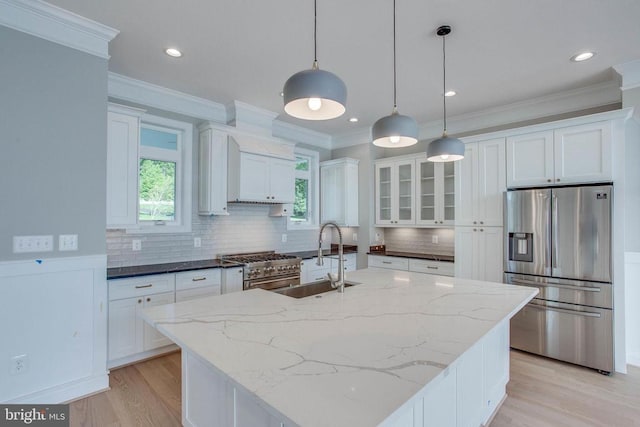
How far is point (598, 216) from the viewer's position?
2.92 metres

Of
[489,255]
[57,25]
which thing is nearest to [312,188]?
[489,255]

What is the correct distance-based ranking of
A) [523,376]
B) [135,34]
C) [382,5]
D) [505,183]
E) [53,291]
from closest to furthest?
[382,5] < [53,291] < [135,34] < [523,376] < [505,183]

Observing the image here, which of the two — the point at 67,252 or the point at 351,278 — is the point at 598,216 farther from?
the point at 67,252

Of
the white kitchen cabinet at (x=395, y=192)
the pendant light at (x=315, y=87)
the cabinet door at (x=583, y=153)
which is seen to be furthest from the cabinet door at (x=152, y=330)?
the cabinet door at (x=583, y=153)

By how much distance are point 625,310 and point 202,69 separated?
4.66 m

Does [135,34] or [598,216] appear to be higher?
[135,34]

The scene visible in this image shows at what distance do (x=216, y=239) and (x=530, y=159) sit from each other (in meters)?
3.74

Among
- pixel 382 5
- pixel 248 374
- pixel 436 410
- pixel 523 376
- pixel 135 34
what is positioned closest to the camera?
pixel 248 374

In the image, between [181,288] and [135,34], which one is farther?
[181,288]

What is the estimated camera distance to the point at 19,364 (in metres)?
2.19

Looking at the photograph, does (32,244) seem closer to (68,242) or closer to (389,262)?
(68,242)

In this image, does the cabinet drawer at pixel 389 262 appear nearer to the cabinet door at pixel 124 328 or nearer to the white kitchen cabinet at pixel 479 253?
the white kitchen cabinet at pixel 479 253

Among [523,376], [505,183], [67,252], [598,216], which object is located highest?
[505,183]

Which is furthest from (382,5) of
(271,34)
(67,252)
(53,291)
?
(53,291)
